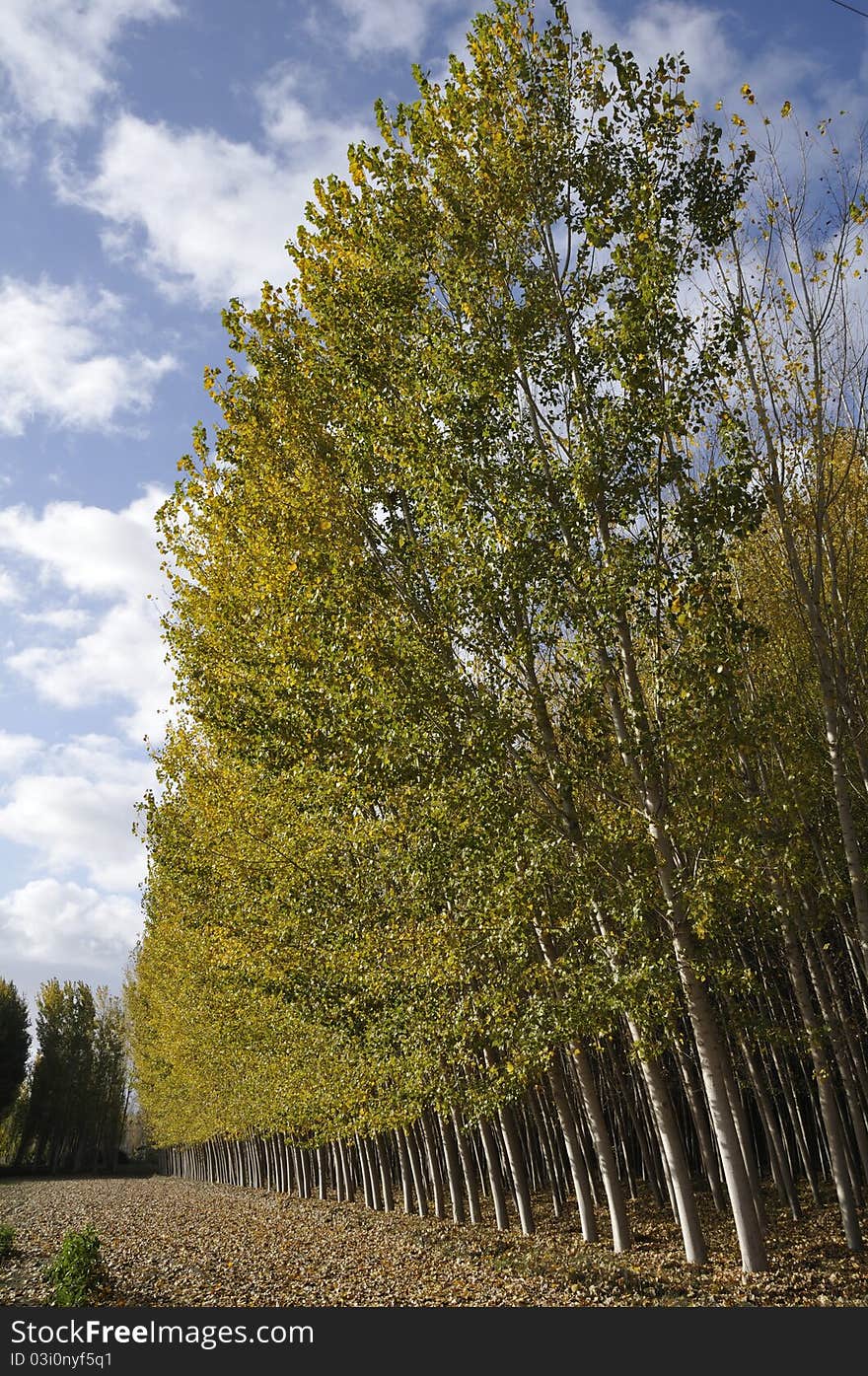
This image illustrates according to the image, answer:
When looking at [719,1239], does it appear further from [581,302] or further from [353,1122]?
[581,302]

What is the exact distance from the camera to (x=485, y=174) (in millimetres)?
9977

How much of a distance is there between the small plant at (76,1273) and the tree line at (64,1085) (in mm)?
48687

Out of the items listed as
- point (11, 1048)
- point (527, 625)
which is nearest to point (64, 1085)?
point (11, 1048)

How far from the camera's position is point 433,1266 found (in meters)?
11.6

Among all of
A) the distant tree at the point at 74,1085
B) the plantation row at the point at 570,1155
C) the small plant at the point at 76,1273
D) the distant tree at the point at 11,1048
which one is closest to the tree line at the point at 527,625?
the plantation row at the point at 570,1155

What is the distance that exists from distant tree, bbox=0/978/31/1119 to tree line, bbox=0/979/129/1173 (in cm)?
6

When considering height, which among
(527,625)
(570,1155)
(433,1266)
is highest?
(527,625)

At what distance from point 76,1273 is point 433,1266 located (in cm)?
465

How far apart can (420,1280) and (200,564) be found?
33.7ft

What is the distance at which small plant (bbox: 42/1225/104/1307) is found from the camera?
900 cm

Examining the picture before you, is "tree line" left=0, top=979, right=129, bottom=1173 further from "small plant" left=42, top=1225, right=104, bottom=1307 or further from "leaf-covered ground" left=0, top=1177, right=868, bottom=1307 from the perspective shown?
"small plant" left=42, top=1225, right=104, bottom=1307

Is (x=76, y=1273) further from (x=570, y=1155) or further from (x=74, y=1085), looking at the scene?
(x=74, y=1085)

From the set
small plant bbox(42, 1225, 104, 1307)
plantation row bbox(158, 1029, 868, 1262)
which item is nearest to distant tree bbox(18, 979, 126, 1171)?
plantation row bbox(158, 1029, 868, 1262)

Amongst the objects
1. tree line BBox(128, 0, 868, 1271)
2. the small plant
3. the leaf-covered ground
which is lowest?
the leaf-covered ground
